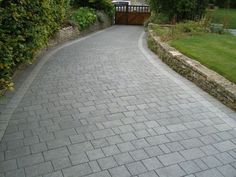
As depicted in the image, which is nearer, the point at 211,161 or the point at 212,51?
the point at 211,161

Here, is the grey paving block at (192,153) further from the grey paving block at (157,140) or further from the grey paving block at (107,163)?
the grey paving block at (107,163)

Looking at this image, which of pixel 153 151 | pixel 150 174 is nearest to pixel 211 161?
pixel 153 151

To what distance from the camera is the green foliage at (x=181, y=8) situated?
16.4 meters

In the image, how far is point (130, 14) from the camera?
1052 inches

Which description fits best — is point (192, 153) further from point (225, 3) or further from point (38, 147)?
point (225, 3)

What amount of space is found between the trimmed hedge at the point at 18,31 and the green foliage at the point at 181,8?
8209 millimetres

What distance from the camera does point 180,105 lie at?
6.96 m

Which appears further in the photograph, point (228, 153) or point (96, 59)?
point (96, 59)

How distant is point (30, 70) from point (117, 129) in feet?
15.8

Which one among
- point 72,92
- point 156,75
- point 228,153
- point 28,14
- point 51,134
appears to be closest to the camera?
point 228,153

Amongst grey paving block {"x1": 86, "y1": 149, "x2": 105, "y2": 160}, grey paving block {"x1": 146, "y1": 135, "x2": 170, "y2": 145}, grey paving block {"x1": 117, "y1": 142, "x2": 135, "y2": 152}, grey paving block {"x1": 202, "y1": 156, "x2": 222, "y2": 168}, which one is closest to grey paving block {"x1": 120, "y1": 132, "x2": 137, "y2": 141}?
grey paving block {"x1": 117, "y1": 142, "x2": 135, "y2": 152}

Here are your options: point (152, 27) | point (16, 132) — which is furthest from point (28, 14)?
point (152, 27)

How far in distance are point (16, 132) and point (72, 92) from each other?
2267 mm

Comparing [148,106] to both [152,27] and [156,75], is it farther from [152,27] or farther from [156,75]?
[152,27]
